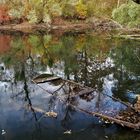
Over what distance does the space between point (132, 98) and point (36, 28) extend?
62.8 metres

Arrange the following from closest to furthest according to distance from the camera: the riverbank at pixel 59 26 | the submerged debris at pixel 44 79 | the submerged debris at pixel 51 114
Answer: the submerged debris at pixel 51 114
the submerged debris at pixel 44 79
the riverbank at pixel 59 26

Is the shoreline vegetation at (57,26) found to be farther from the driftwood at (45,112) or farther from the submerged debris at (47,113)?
the submerged debris at (47,113)

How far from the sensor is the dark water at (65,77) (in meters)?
18.6

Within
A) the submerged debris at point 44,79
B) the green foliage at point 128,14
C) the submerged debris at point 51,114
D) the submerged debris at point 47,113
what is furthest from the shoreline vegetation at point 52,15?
the submerged debris at point 51,114

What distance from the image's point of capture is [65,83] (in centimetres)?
2586

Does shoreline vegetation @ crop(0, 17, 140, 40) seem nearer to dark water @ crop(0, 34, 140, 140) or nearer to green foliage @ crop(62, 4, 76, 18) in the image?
green foliage @ crop(62, 4, 76, 18)

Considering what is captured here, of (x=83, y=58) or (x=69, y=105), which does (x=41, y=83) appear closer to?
(x=69, y=105)

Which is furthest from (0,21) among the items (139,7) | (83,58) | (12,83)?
(139,7)

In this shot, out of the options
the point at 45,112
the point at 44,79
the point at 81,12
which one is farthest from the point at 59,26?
the point at 45,112

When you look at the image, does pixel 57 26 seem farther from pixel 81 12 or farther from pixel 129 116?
pixel 129 116

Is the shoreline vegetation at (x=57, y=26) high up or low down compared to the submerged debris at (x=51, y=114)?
down

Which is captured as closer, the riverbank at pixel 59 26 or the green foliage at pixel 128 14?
the green foliage at pixel 128 14

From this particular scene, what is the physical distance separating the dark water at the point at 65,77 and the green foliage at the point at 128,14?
5401mm

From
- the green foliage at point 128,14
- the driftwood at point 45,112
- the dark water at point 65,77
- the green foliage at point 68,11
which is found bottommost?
the dark water at point 65,77
